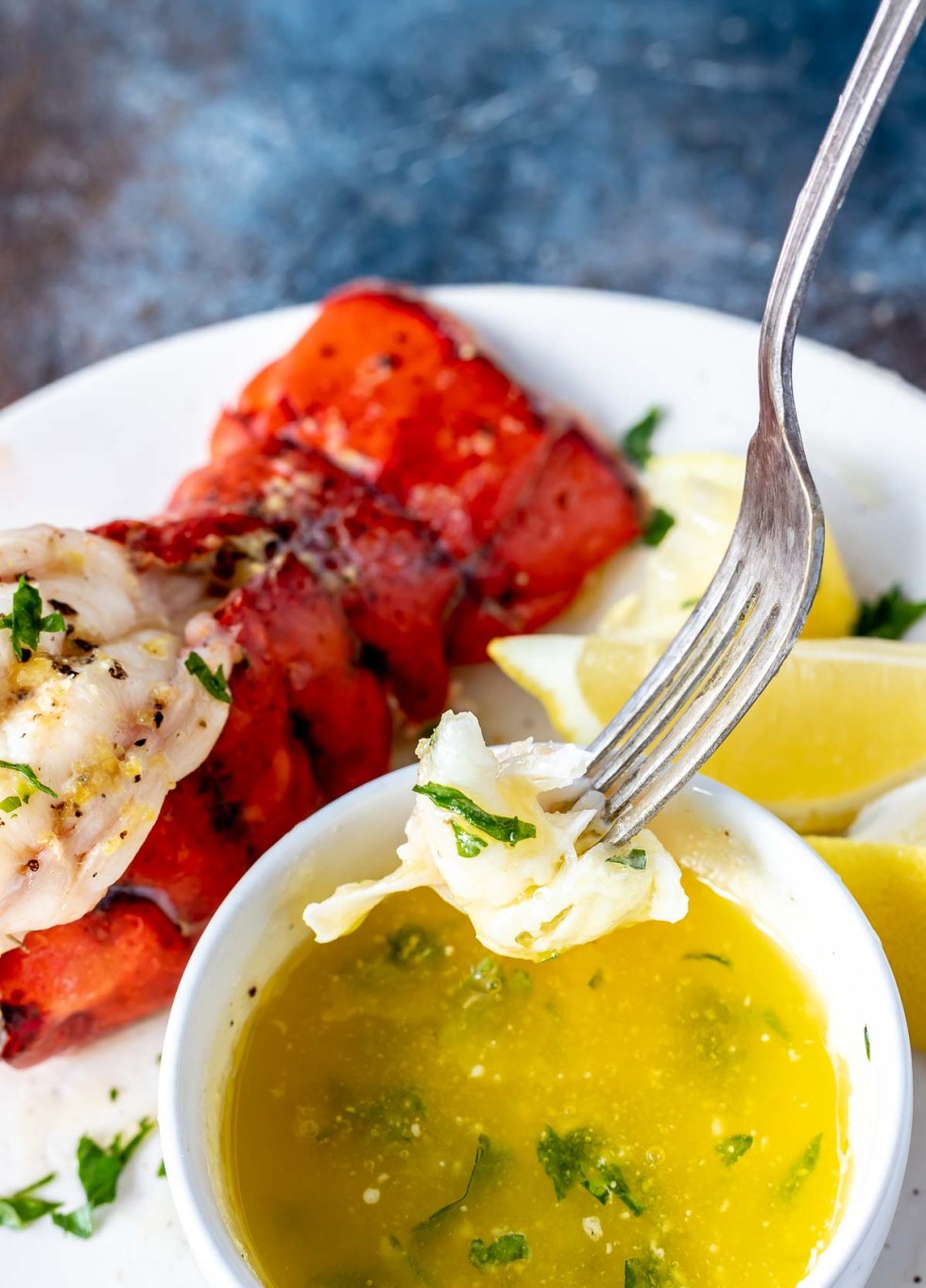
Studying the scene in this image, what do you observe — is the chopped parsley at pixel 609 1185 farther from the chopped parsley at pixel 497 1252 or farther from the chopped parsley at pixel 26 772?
the chopped parsley at pixel 26 772

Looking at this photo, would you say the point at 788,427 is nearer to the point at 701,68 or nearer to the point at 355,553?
the point at 355,553

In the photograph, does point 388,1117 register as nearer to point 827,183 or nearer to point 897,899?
point 897,899

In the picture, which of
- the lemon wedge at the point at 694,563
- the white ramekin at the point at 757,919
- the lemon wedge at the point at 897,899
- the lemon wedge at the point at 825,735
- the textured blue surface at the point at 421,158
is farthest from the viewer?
the textured blue surface at the point at 421,158

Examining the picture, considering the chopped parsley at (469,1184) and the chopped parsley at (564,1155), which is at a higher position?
the chopped parsley at (564,1155)

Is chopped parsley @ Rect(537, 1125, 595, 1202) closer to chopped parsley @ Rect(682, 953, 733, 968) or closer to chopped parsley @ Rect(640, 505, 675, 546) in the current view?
chopped parsley @ Rect(682, 953, 733, 968)

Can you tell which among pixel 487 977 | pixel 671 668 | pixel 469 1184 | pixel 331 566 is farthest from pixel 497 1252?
pixel 331 566

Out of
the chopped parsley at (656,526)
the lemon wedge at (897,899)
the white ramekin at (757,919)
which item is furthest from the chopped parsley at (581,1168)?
the chopped parsley at (656,526)

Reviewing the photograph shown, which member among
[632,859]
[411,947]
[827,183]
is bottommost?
[411,947]
